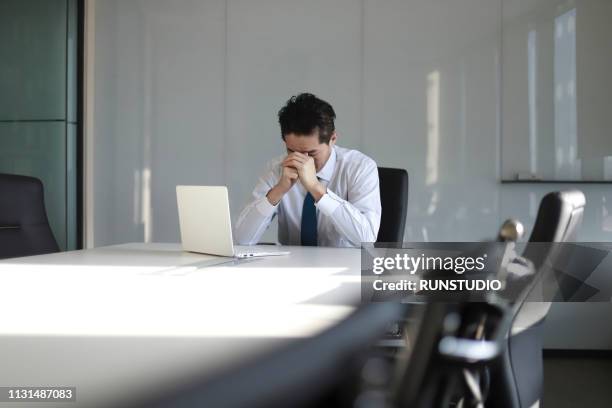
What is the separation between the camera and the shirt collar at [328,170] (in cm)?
328

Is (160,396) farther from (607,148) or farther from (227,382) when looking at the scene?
(607,148)

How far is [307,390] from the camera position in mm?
325

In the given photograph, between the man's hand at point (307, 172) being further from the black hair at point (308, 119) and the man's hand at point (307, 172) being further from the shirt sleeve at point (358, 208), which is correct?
the black hair at point (308, 119)

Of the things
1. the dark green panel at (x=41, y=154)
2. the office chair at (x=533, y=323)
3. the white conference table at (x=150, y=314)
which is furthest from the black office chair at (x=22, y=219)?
the office chair at (x=533, y=323)

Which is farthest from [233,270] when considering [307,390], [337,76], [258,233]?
[337,76]

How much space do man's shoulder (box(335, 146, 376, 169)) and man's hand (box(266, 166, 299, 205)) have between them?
34 cm

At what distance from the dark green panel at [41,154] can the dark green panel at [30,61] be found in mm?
88

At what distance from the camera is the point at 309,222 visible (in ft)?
10.5

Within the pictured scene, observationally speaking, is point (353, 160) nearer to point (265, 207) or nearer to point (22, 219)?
point (265, 207)

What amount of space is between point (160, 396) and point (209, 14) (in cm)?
502

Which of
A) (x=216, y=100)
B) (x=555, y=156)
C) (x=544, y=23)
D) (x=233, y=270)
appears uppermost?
(x=544, y=23)

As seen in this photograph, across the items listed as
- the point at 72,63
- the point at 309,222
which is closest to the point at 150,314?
the point at 309,222

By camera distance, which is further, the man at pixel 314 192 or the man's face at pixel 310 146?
the man's face at pixel 310 146

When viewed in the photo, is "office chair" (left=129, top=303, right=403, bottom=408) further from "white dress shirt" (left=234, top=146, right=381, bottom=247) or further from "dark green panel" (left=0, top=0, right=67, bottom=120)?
"dark green panel" (left=0, top=0, right=67, bottom=120)
